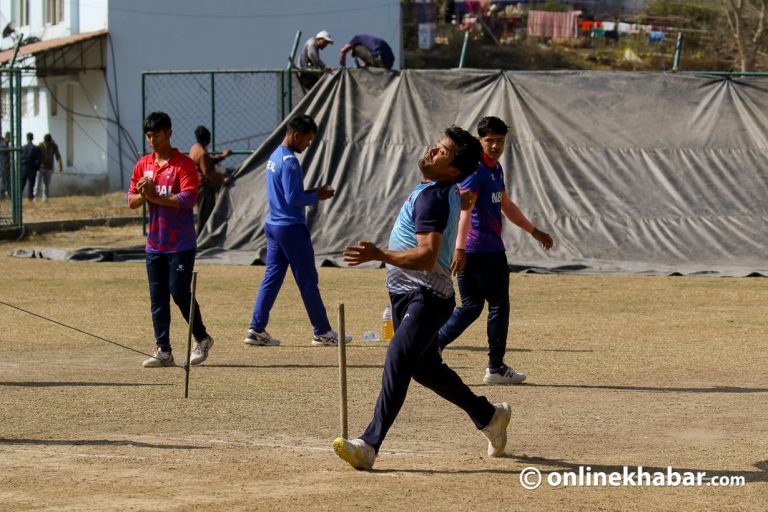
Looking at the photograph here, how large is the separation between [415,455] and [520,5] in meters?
51.2

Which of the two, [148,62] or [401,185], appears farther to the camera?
[148,62]

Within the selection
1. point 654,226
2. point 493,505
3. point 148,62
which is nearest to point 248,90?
point 148,62

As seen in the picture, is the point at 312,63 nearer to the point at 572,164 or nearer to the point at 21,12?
the point at 572,164

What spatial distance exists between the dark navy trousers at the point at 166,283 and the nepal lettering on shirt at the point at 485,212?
2077 millimetres

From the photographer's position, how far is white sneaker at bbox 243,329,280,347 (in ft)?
33.3

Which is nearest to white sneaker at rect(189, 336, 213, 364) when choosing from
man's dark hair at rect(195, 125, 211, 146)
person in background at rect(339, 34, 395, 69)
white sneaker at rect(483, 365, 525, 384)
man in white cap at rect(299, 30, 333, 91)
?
white sneaker at rect(483, 365, 525, 384)

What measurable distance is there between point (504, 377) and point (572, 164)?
8553 millimetres

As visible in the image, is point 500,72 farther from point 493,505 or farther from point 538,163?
point 493,505

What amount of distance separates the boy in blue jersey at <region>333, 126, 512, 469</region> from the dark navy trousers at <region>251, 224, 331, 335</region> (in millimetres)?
4031

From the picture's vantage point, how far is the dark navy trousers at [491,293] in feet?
26.9

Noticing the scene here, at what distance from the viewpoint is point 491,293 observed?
822 centimetres

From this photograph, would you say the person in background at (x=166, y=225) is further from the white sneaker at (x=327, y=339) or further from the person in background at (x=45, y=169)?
the person in background at (x=45, y=169)

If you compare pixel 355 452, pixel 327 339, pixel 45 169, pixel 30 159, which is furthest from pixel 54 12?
pixel 355 452

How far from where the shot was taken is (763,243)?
15.6m
